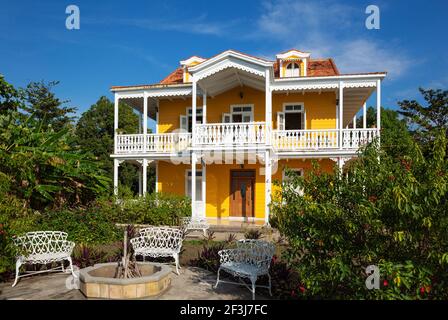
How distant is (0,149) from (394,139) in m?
10.3

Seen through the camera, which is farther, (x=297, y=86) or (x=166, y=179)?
(x=166, y=179)

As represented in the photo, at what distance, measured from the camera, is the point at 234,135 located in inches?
568

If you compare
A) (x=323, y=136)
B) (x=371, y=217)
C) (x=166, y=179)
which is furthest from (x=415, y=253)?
(x=166, y=179)

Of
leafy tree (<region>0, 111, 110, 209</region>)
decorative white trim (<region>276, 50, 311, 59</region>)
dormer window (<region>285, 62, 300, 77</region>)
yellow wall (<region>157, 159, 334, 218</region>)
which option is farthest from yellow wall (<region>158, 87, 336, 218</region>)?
leafy tree (<region>0, 111, 110, 209</region>)

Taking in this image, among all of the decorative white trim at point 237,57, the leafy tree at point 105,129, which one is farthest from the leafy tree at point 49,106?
the decorative white trim at point 237,57

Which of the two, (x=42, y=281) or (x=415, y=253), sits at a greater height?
(x=415, y=253)

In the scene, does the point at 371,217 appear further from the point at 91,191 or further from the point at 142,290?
the point at 91,191

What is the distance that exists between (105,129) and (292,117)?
887 inches

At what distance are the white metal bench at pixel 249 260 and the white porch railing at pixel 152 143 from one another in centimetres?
998

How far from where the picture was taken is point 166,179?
18.0m

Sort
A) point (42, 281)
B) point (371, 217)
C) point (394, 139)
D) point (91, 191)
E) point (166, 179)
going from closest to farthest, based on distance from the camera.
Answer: point (371, 217) → point (394, 139) → point (42, 281) → point (91, 191) → point (166, 179)

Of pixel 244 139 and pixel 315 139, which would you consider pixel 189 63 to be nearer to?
pixel 244 139

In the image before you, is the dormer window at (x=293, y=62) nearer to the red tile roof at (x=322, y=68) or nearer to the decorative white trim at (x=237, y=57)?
the red tile roof at (x=322, y=68)

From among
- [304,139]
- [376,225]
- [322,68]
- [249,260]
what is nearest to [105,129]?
[322,68]
